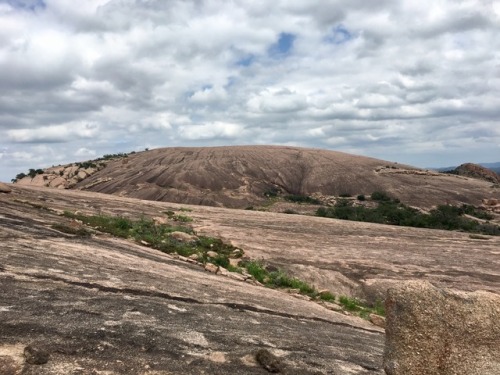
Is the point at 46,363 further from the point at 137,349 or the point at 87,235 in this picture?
the point at 87,235

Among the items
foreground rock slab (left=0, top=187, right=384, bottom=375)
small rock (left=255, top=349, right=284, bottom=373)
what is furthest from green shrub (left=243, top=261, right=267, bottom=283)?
small rock (left=255, top=349, right=284, bottom=373)

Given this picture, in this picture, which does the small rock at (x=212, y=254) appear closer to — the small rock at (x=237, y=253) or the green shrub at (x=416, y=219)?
the small rock at (x=237, y=253)

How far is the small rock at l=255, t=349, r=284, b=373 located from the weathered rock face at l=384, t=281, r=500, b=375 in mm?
1760

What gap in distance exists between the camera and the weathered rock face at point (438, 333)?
23.5ft

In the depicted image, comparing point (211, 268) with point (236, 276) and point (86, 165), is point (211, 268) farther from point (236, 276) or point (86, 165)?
point (86, 165)

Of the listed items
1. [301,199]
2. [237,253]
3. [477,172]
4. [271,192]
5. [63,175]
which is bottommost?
[237,253]

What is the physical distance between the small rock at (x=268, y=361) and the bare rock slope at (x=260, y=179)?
6129cm

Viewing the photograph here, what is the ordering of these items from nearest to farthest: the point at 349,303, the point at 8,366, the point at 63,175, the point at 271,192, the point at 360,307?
1. the point at 8,366
2. the point at 349,303
3. the point at 360,307
4. the point at 271,192
5. the point at 63,175

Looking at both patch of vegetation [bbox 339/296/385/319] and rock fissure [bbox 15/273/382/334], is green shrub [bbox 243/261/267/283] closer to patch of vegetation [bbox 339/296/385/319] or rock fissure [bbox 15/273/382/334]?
patch of vegetation [bbox 339/296/385/319]

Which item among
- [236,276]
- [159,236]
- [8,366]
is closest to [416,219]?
[159,236]

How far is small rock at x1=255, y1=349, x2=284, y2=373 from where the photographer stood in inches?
289

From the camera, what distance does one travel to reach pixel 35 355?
238 inches

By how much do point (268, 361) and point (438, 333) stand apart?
2.81 m

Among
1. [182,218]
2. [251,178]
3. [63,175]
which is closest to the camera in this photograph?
[182,218]
